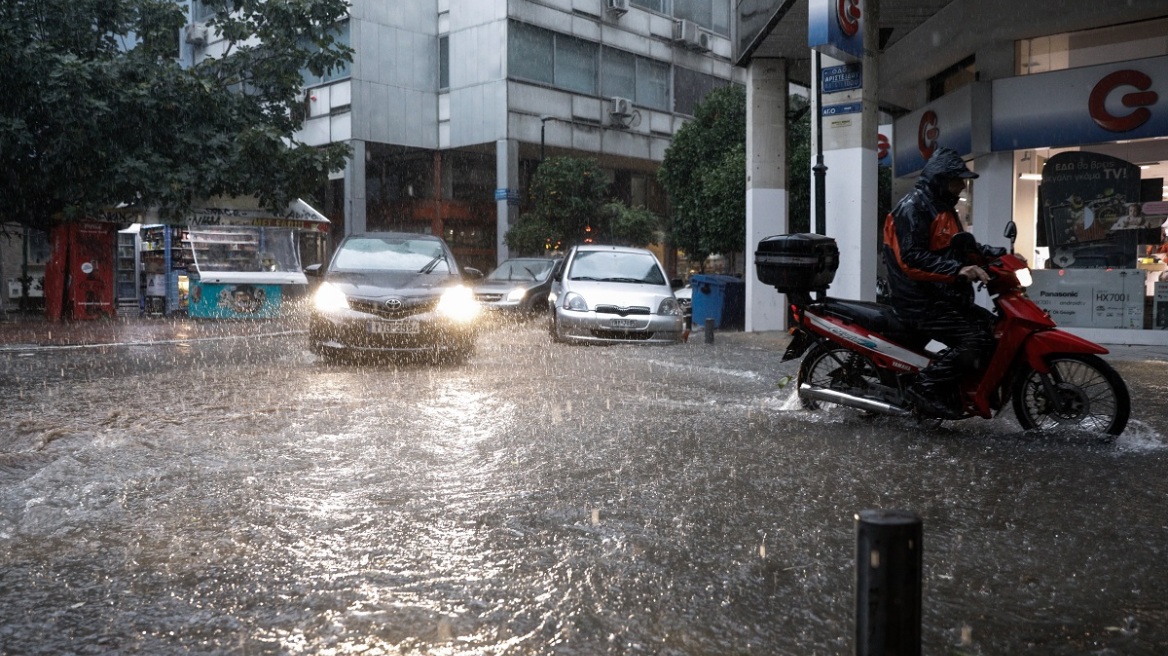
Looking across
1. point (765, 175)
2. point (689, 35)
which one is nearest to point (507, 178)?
point (689, 35)

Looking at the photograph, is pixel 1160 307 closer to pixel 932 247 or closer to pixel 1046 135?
pixel 1046 135

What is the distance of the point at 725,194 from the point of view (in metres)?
24.3

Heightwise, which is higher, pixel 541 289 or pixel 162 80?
pixel 162 80

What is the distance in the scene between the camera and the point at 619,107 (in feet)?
132

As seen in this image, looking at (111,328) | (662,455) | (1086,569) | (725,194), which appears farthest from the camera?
(725,194)

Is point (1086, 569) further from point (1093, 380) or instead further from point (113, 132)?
point (113, 132)

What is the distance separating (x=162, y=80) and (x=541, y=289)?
959 centimetres

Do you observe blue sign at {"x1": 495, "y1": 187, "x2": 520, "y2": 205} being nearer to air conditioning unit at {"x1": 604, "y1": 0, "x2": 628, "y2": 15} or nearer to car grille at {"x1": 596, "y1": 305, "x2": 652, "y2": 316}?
air conditioning unit at {"x1": 604, "y1": 0, "x2": 628, "y2": 15}

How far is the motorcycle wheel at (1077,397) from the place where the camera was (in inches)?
249

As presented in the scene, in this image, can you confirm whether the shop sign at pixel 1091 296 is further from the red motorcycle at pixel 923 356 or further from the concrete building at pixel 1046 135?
the red motorcycle at pixel 923 356

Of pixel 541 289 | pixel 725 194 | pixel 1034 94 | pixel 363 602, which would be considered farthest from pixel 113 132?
pixel 363 602

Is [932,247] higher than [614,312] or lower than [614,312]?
higher

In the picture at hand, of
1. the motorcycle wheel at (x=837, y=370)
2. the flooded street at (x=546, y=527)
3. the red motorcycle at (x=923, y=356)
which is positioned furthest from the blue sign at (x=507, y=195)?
the motorcycle wheel at (x=837, y=370)

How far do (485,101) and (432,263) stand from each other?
2608 cm
